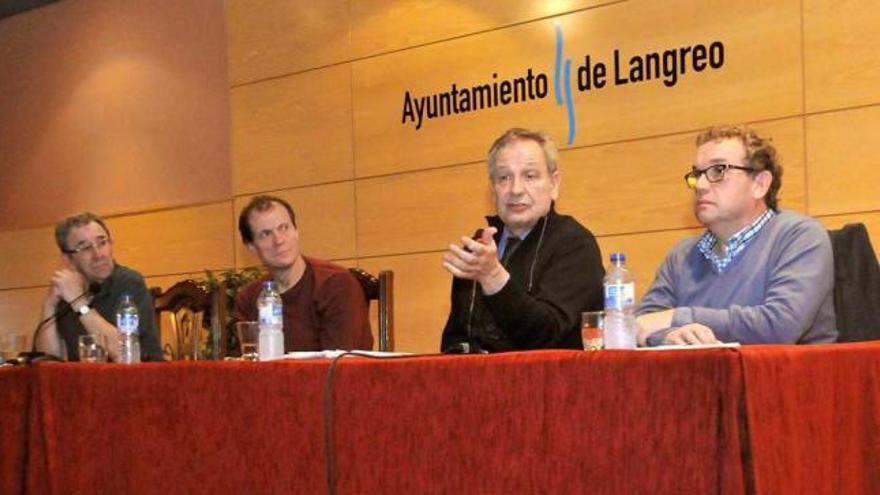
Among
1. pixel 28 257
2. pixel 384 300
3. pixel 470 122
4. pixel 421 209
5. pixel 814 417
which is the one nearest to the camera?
pixel 814 417

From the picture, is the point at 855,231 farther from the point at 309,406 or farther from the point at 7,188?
the point at 7,188

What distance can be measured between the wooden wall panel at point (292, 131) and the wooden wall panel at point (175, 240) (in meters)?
0.27

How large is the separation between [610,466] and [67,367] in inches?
53.6

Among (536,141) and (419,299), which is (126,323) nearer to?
(536,141)

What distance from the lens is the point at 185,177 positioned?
534cm

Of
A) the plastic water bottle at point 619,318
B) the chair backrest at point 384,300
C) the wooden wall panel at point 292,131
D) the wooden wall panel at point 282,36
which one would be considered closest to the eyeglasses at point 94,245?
the chair backrest at point 384,300

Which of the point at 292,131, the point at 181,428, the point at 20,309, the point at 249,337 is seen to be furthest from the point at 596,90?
the point at 20,309

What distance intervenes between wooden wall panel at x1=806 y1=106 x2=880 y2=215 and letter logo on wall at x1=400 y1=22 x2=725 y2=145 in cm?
44

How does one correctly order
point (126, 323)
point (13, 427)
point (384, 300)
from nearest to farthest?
point (13, 427), point (126, 323), point (384, 300)

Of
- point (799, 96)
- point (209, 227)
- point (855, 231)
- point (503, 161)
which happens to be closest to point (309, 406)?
point (503, 161)

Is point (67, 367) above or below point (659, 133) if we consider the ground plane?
below

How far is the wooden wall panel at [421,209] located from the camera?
14.0ft

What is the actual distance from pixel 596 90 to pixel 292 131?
1614 mm

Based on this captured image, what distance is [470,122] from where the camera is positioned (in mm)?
4277
